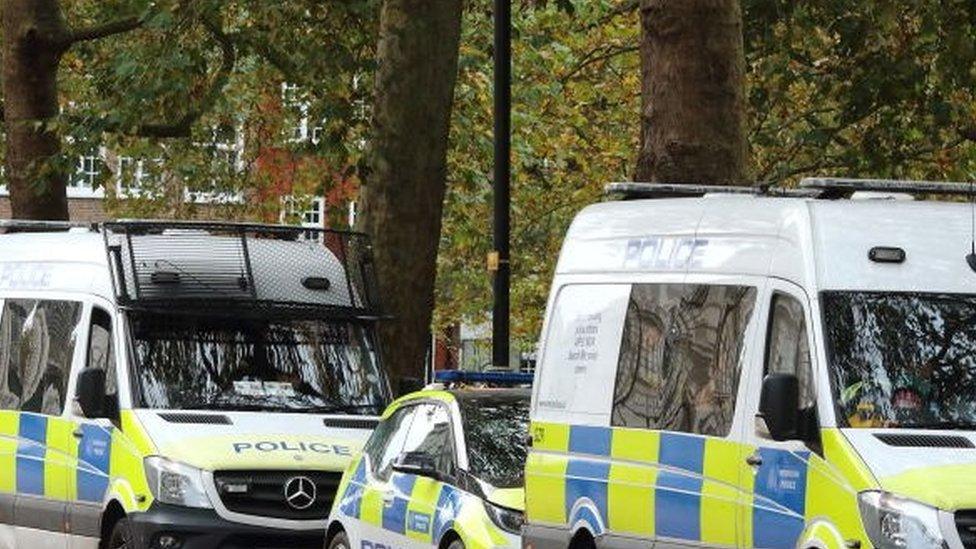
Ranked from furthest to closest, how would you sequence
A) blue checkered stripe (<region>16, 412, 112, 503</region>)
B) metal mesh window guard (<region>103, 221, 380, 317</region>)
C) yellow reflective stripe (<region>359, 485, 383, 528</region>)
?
1. metal mesh window guard (<region>103, 221, 380, 317</region>)
2. blue checkered stripe (<region>16, 412, 112, 503</region>)
3. yellow reflective stripe (<region>359, 485, 383, 528</region>)

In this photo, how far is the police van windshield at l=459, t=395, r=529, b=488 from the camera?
14.9 m

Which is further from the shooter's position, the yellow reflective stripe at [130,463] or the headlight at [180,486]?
the yellow reflective stripe at [130,463]

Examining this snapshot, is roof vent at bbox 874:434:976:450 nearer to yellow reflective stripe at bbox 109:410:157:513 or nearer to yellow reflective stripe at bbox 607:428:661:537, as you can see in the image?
yellow reflective stripe at bbox 607:428:661:537

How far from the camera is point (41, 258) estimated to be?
1942 cm

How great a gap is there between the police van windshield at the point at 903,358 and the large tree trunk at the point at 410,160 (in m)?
11.4

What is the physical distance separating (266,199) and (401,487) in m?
26.5

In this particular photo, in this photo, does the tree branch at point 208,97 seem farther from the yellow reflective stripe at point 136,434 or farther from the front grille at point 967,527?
the front grille at point 967,527

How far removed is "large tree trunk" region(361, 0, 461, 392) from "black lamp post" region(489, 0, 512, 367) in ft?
1.64

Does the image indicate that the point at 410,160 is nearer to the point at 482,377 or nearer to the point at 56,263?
the point at 56,263

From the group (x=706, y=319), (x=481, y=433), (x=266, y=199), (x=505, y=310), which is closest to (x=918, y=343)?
(x=706, y=319)

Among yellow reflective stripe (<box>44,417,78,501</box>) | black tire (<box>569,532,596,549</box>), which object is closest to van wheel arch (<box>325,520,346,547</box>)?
yellow reflective stripe (<box>44,417,78,501</box>)

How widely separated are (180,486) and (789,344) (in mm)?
5491

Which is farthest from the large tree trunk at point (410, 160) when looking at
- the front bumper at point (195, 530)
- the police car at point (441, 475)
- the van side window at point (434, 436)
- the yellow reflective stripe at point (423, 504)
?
the yellow reflective stripe at point (423, 504)

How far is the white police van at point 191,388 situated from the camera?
54.6 feet
